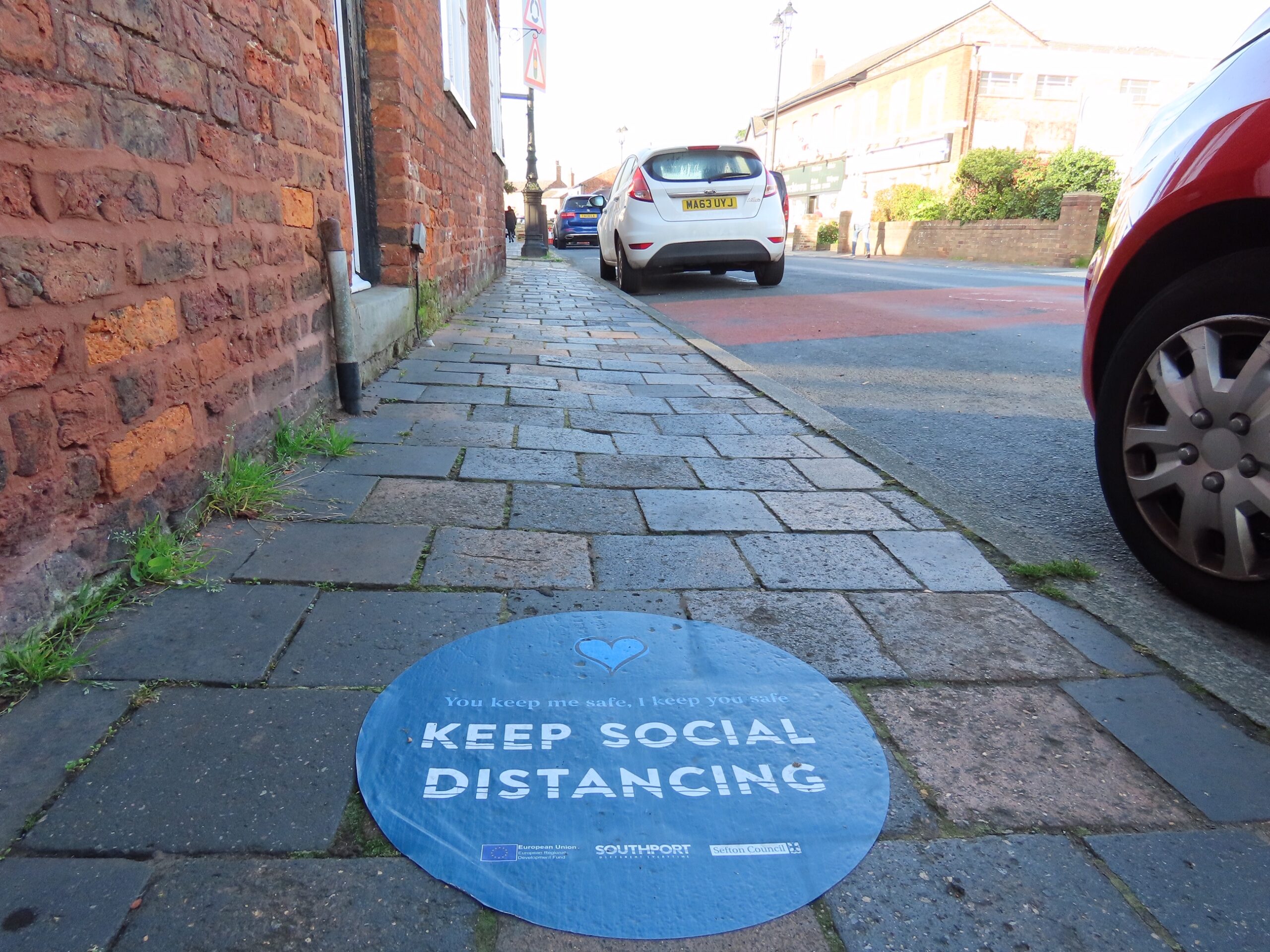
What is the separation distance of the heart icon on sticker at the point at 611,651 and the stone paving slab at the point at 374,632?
10.4 inches

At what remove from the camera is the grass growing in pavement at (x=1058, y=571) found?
2.37m

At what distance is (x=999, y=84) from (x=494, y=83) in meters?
28.7

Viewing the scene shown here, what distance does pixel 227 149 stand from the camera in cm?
267

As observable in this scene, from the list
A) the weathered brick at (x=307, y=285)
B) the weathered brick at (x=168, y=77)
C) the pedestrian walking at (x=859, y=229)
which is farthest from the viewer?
the pedestrian walking at (x=859, y=229)

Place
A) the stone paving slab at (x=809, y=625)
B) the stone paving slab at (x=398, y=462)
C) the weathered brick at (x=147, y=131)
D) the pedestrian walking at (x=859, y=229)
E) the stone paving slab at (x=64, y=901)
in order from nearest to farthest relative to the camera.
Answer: the stone paving slab at (x=64, y=901) → the stone paving slab at (x=809, y=625) → the weathered brick at (x=147, y=131) → the stone paving slab at (x=398, y=462) → the pedestrian walking at (x=859, y=229)

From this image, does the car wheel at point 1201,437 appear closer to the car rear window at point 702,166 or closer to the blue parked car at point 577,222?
the car rear window at point 702,166

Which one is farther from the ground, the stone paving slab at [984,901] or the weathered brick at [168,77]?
the weathered brick at [168,77]

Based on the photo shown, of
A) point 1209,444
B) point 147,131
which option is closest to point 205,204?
point 147,131

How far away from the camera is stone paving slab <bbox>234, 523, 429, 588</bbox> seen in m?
2.22

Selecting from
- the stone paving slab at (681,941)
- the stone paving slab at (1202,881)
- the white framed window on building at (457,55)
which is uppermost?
the white framed window on building at (457,55)

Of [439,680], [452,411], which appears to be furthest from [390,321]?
[439,680]

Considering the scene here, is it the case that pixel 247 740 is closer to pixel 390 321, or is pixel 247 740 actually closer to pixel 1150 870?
pixel 1150 870

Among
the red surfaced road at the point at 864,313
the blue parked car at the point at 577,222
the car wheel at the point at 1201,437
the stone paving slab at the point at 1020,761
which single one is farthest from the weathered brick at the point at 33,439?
the blue parked car at the point at 577,222

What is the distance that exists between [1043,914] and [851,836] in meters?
0.29
